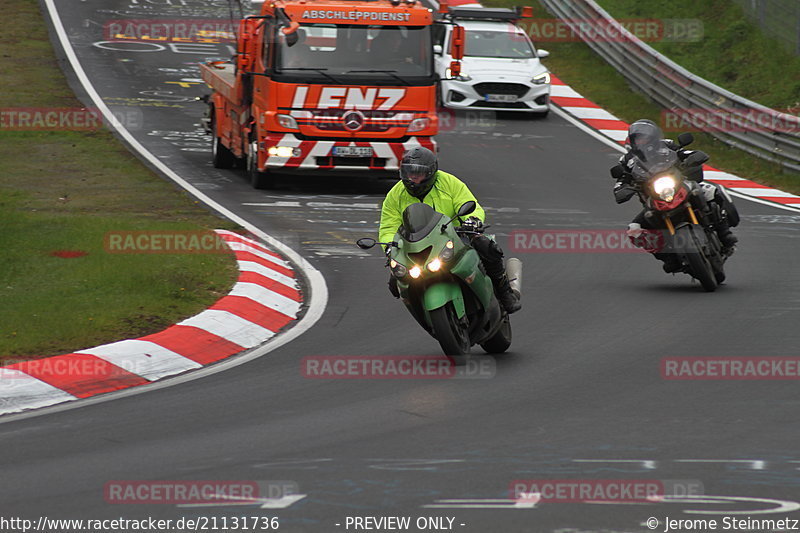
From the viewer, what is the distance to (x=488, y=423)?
827 cm

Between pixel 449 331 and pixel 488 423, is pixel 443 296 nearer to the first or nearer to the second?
pixel 449 331

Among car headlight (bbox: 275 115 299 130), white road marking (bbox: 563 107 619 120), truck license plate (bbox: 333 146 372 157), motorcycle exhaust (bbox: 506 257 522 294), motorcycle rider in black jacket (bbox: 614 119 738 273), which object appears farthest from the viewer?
white road marking (bbox: 563 107 619 120)

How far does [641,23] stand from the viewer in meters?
33.9

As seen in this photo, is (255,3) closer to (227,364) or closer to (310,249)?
(310,249)

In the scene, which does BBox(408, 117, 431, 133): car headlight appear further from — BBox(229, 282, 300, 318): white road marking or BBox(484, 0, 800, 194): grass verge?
BBox(229, 282, 300, 318): white road marking

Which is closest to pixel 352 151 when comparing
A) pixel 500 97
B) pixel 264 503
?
pixel 500 97

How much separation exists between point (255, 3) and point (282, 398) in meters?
13.3

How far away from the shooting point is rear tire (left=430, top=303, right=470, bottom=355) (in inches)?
384

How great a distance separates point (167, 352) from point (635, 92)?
22111 mm

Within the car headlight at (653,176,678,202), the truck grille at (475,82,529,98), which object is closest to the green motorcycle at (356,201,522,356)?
the car headlight at (653,176,678,202)

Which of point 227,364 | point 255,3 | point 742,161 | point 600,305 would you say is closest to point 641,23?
point 742,161

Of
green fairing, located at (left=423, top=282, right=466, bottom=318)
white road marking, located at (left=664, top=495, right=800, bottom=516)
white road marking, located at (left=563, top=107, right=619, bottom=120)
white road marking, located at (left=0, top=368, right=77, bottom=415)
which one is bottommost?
white road marking, located at (left=563, top=107, right=619, bottom=120)

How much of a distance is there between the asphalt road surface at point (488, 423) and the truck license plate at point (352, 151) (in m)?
4.52

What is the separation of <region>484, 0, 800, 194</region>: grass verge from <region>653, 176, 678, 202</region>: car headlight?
9.85m
